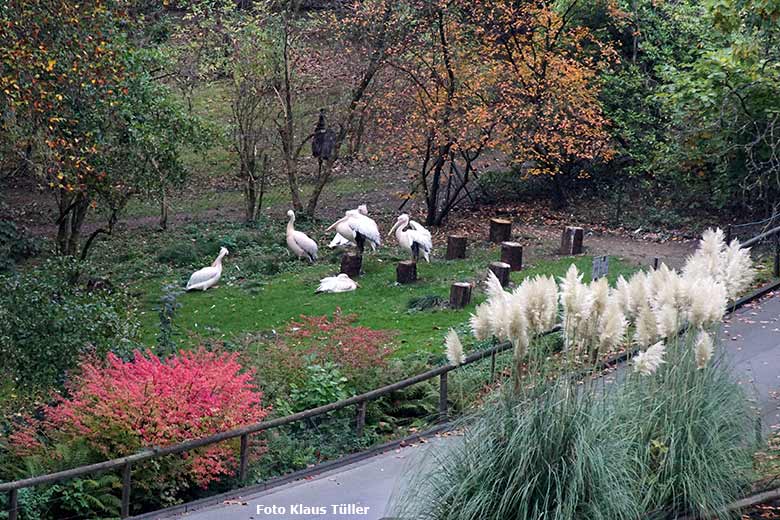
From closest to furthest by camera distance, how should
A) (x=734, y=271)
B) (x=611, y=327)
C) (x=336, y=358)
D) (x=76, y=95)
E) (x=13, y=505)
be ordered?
(x=611, y=327) < (x=13, y=505) < (x=734, y=271) < (x=336, y=358) < (x=76, y=95)

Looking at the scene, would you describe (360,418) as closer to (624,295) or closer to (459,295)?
(624,295)

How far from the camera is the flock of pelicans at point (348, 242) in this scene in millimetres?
18797

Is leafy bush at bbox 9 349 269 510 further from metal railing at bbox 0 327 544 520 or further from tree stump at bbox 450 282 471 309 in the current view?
tree stump at bbox 450 282 471 309

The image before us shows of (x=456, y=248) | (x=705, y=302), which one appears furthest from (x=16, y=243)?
(x=705, y=302)

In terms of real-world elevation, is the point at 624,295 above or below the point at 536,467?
above

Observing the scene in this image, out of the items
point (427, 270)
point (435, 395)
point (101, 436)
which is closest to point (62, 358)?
point (101, 436)

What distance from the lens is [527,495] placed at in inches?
270

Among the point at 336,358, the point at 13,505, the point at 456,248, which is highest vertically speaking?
the point at 456,248

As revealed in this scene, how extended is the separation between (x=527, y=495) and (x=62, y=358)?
22.9ft

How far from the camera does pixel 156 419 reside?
9.70m

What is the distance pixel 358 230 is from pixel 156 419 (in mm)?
11063

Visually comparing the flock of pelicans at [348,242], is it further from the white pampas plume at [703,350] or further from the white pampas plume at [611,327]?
the white pampas plume at [703,350]

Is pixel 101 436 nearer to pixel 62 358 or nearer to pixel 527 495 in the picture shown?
pixel 62 358

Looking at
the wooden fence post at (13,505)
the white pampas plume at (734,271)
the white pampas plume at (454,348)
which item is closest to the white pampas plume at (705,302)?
the white pampas plume at (734,271)
